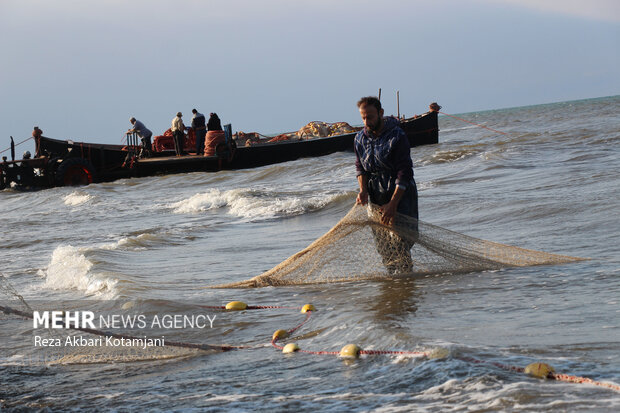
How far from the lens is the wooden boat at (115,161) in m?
25.0

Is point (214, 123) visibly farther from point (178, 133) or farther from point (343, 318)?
point (343, 318)

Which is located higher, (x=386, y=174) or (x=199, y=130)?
(x=199, y=130)

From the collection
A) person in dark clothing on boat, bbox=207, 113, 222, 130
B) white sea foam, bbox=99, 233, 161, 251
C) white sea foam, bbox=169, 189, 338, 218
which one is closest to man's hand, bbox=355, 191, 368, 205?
white sea foam, bbox=99, 233, 161, 251

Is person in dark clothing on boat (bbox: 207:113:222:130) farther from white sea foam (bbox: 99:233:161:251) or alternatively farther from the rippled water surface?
white sea foam (bbox: 99:233:161:251)

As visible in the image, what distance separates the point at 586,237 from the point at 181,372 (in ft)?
16.8

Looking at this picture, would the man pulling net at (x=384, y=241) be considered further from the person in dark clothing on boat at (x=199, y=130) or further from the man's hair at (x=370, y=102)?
the person in dark clothing on boat at (x=199, y=130)

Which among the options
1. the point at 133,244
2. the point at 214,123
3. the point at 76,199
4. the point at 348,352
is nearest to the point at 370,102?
the point at 348,352

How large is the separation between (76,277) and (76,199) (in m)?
13.4

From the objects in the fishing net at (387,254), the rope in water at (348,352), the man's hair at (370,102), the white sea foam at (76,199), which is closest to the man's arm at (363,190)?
the fishing net at (387,254)

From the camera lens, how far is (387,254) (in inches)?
233

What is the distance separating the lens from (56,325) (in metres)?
5.14

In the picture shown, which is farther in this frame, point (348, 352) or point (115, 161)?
point (115, 161)

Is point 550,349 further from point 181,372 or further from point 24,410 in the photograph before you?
point 24,410

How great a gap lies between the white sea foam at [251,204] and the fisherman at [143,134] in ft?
25.3
